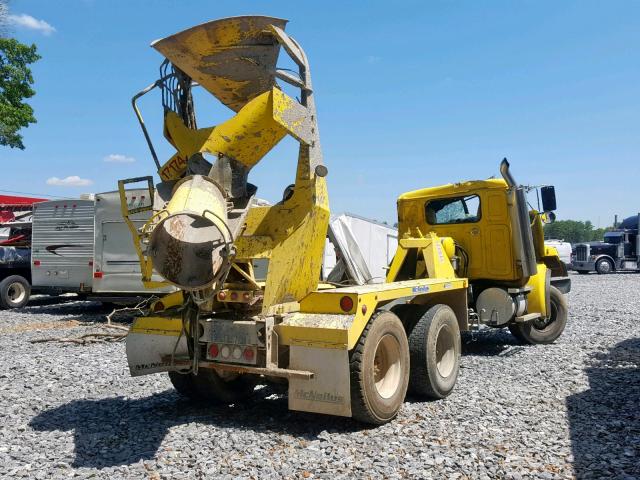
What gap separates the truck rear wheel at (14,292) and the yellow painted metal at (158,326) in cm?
1202

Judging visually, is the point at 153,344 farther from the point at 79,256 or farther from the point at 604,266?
the point at 604,266

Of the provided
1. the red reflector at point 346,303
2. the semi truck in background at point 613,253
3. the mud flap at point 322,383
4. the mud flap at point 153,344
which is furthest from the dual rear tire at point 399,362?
the semi truck in background at point 613,253

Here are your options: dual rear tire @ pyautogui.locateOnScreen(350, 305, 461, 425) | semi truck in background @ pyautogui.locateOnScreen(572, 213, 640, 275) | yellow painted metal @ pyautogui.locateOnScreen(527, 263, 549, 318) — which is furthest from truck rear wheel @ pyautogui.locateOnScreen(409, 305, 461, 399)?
semi truck in background @ pyautogui.locateOnScreen(572, 213, 640, 275)

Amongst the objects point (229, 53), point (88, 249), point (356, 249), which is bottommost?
point (356, 249)

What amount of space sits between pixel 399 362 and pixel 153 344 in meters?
2.26

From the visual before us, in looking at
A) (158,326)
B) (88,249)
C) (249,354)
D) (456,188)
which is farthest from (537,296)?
(88,249)

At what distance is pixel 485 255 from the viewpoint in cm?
880

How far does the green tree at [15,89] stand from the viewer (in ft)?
77.8

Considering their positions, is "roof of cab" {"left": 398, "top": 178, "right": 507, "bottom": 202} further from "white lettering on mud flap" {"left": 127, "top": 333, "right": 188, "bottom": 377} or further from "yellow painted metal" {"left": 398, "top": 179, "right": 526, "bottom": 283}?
"white lettering on mud flap" {"left": 127, "top": 333, "right": 188, "bottom": 377}

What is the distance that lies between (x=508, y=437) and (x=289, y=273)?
2.27 metres

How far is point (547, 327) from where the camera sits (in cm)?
995

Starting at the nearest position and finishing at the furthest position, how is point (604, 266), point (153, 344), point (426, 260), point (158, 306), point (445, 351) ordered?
point (153, 344) → point (158, 306) → point (445, 351) → point (426, 260) → point (604, 266)

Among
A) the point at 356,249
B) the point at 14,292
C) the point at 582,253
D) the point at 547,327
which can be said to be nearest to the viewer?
the point at 547,327

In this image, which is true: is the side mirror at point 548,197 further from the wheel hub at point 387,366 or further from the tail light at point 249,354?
the tail light at point 249,354
